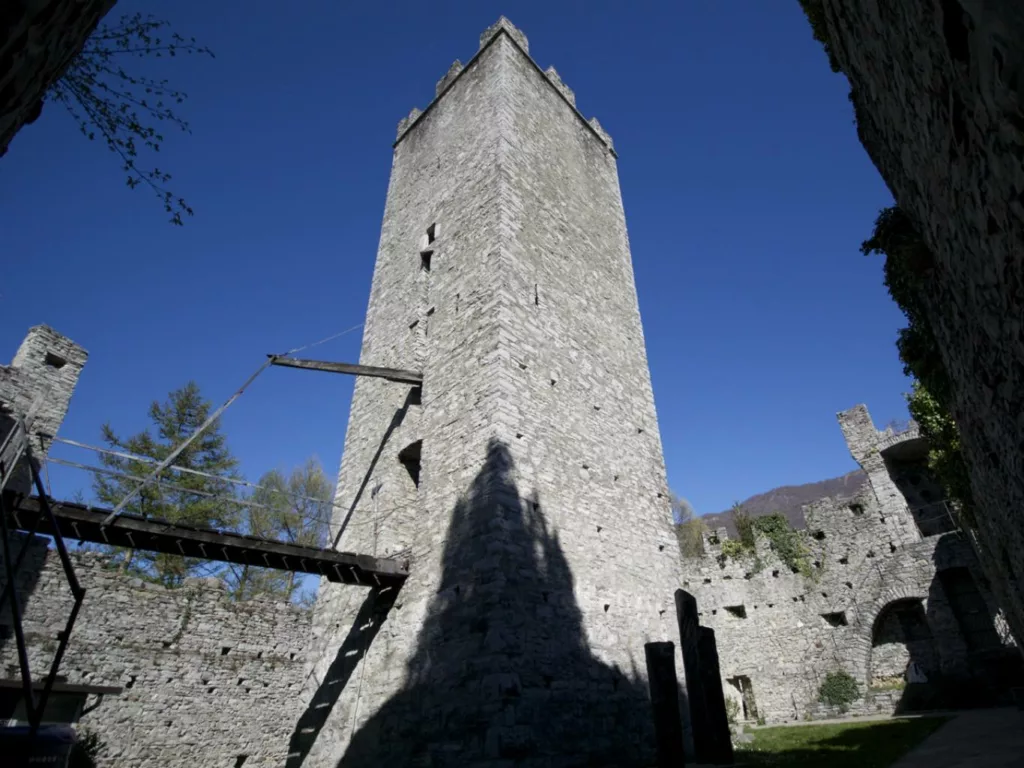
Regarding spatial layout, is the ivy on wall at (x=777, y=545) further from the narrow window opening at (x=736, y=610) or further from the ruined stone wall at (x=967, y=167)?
the ruined stone wall at (x=967, y=167)

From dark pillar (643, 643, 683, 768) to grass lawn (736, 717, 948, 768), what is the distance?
1.87 metres

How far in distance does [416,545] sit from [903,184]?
24.9 feet

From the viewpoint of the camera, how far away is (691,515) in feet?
138

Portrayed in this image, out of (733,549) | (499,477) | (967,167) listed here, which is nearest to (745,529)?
(733,549)

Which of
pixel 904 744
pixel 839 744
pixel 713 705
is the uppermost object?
pixel 713 705

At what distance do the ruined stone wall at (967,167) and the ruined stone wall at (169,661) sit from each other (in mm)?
11607

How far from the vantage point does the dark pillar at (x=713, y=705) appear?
671cm

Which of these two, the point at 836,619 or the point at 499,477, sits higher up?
the point at 499,477

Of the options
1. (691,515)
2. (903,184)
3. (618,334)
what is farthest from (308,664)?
(691,515)

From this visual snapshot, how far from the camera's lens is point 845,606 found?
16.7 metres

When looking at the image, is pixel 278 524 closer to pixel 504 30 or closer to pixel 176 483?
pixel 176 483

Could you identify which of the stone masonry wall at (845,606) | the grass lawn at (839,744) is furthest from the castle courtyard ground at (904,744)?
the stone masonry wall at (845,606)

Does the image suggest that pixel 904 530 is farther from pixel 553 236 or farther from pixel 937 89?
pixel 937 89

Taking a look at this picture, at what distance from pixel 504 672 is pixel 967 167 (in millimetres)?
6709
